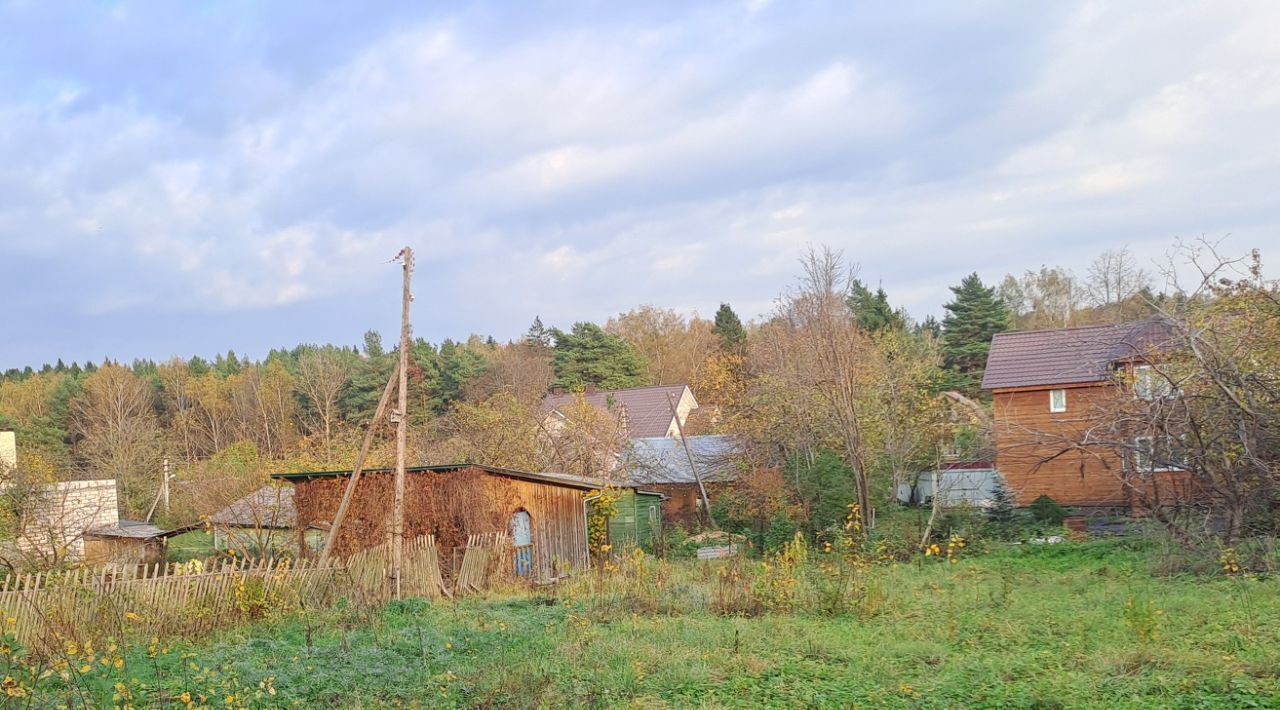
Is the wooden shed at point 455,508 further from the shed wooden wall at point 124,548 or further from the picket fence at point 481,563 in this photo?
the shed wooden wall at point 124,548

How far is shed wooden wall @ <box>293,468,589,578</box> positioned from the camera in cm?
1823

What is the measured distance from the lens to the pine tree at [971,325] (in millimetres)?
49938

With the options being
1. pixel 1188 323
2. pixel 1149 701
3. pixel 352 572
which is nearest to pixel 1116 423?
pixel 1188 323

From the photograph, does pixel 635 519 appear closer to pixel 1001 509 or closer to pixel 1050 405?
pixel 1001 509

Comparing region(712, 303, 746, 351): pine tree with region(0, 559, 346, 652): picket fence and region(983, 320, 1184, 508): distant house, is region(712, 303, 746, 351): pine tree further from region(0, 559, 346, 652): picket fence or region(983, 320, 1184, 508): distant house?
region(0, 559, 346, 652): picket fence

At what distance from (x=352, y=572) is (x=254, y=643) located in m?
4.24

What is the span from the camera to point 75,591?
35.6ft

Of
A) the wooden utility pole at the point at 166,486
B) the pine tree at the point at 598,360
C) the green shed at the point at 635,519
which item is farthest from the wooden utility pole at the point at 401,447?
the pine tree at the point at 598,360

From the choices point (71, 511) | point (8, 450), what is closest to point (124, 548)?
point (71, 511)

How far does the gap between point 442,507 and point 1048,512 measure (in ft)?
51.5

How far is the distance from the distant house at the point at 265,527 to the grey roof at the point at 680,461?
12190 millimetres

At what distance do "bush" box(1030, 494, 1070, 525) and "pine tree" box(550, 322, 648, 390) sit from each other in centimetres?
3098

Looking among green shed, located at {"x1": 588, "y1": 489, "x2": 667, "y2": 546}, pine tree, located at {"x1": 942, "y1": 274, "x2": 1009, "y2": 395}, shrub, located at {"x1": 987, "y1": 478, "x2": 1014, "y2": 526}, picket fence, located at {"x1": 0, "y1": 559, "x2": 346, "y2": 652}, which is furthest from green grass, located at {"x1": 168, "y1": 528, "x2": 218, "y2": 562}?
pine tree, located at {"x1": 942, "y1": 274, "x2": 1009, "y2": 395}

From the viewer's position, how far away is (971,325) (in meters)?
50.4
